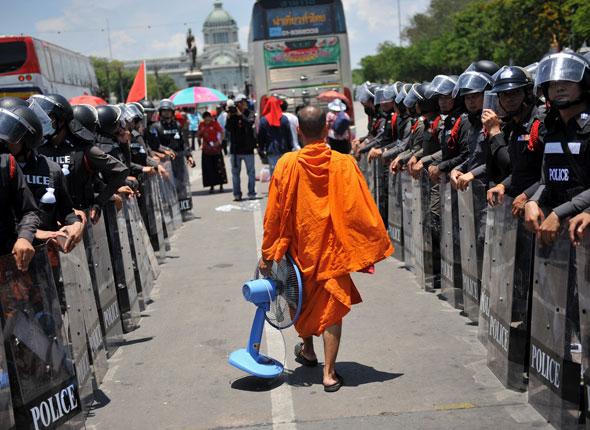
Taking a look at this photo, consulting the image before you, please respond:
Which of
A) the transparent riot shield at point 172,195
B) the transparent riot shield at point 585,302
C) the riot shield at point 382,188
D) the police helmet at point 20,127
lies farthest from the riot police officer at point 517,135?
the transparent riot shield at point 172,195

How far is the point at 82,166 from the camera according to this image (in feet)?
20.7

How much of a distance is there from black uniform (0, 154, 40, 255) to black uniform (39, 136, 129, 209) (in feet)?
5.45

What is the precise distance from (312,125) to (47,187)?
1686 mm

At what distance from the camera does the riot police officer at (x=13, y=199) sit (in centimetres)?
442

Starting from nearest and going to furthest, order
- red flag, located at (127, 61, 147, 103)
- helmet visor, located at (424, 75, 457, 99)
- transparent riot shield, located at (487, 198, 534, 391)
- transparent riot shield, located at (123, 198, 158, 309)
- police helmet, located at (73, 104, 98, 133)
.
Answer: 1. transparent riot shield, located at (487, 198, 534, 391)
2. police helmet, located at (73, 104, 98, 133)
3. helmet visor, located at (424, 75, 457, 99)
4. transparent riot shield, located at (123, 198, 158, 309)
5. red flag, located at (127, 61, 147, 103)

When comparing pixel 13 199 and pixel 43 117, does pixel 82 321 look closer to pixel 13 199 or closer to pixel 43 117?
pixel 13 199

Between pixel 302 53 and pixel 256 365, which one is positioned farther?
pixel 302 53

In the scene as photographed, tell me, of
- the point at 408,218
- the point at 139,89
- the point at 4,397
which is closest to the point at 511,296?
the point at 4,397

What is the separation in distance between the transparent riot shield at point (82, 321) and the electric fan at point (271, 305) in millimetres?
962

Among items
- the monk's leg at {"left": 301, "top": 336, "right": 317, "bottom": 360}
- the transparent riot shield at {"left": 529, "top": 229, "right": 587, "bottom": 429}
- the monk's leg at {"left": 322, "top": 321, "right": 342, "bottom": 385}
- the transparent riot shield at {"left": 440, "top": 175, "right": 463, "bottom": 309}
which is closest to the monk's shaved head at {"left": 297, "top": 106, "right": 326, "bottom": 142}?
the monk's leg at {"left": 322, "top": 321, "right": 342, "bottom": 385}

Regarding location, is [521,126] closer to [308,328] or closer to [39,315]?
[308,328]

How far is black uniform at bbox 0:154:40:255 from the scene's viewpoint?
441 centimetres

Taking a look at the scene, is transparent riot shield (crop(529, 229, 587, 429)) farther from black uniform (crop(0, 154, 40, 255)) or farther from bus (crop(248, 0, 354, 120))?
bus (crop(248, 0, 354, 120))

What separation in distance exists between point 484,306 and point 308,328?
1305 millimetres
